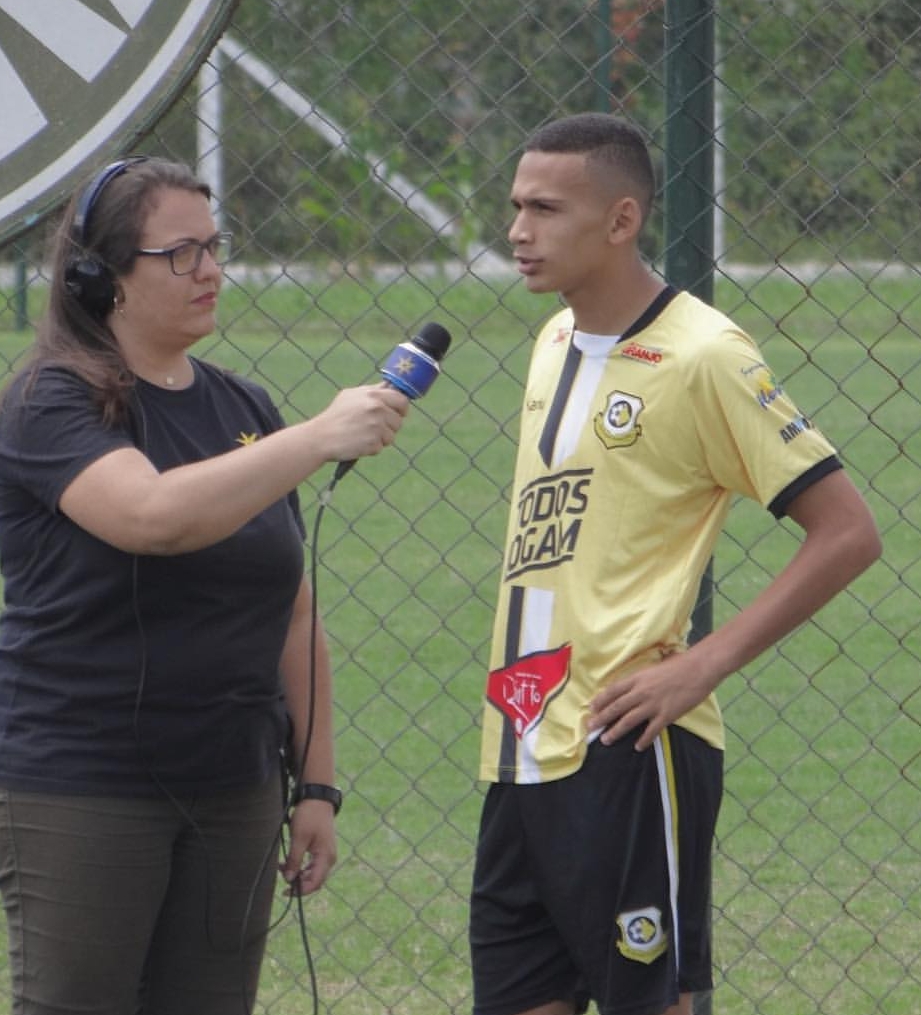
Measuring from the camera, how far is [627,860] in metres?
3.26

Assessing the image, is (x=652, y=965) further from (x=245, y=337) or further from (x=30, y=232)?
(x=245, y=337)

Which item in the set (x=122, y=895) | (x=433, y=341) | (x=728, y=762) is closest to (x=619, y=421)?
(x=433, y=341)

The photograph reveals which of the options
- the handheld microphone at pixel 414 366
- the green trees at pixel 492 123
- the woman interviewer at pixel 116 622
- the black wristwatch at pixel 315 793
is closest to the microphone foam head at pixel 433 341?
the handheld microphone at pixel 414 366

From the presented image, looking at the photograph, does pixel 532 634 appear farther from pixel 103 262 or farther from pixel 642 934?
pixel 103 262

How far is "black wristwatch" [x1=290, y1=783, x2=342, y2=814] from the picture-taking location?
135 inches

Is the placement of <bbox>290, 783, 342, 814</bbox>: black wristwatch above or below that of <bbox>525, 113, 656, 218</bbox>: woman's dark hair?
below

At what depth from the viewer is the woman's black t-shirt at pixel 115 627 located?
118 inches

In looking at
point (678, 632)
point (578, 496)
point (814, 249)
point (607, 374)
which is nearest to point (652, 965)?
point (678, 632)

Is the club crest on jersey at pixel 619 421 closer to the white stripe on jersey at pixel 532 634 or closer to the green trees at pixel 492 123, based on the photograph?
the white stripe on jersey at pixel 532 634

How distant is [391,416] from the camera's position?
2.89 m

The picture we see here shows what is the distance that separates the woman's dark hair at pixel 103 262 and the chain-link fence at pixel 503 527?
73cm

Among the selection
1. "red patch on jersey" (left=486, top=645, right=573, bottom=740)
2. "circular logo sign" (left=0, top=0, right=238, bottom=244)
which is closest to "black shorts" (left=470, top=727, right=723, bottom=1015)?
"red patch on jersey" (left=486, top=645, right=573, bottom=740)

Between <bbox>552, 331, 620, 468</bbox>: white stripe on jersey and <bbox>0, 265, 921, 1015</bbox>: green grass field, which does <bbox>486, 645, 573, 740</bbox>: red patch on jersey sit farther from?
<bbox>0, 265, 921, 1015</bbox>: green grass field

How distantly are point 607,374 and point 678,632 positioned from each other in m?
0.47
